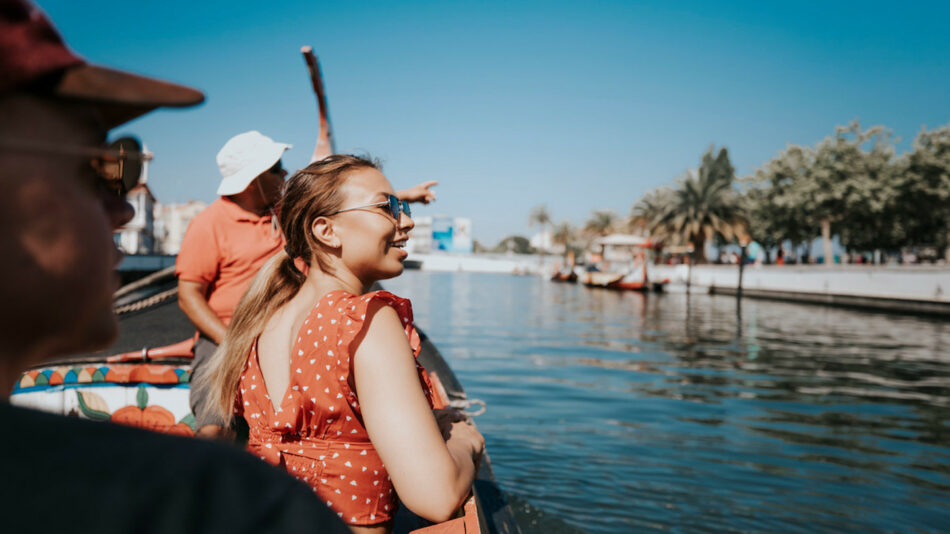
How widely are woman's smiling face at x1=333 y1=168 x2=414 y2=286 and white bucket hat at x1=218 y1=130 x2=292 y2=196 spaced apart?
1638mm

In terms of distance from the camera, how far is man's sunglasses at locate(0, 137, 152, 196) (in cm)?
55

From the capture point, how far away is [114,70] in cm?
58

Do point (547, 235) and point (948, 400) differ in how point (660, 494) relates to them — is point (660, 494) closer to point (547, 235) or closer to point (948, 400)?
point (948, 400)

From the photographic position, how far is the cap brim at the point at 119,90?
563 millimetres

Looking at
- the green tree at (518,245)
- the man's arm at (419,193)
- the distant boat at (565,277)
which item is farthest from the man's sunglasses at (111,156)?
the green tree at (518,245)

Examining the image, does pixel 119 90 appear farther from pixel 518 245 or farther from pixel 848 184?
pixel 518 245

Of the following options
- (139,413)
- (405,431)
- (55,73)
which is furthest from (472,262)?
(55,73)

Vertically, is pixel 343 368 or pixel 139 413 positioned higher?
pixel 343 368

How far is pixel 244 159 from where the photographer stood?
3.29 meters

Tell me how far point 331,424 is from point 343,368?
0.19 m

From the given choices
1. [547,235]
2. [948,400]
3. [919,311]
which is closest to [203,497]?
[948,400]

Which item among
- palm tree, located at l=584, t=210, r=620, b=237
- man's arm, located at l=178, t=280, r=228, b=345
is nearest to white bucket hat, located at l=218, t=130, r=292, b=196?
man's arm, located at l=178, t=280, r=228, b=345

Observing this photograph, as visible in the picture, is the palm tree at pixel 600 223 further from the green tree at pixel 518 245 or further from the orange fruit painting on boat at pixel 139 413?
the orange fruit painting on boat at pixel 139 413

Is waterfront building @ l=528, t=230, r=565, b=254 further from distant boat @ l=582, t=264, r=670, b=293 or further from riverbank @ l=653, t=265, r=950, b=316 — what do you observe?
riverbank @ l=653, t=265, r=950, b=316
